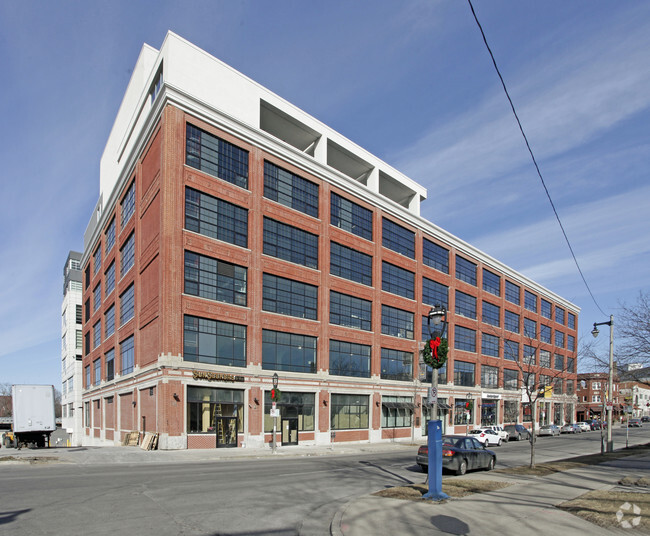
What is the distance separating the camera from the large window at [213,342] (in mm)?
33406

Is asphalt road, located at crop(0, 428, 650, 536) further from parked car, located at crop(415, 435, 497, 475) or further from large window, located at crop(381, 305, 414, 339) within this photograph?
large window, located at crop(381, 305, 414, 339)

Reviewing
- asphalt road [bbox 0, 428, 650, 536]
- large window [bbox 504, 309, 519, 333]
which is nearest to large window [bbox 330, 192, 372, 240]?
asphalt road [bbox 0, 428, 650, 536]

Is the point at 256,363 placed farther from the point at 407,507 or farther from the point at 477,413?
the point at 477,413

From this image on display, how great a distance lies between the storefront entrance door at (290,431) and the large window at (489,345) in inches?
1356

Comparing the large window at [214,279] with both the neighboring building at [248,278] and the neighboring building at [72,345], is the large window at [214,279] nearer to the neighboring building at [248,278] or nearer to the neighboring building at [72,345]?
the neighboring building at [248,278]

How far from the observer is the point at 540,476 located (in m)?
18.5

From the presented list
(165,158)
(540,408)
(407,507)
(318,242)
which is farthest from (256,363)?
(540,408)

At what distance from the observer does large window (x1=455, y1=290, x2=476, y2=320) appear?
62.0 m

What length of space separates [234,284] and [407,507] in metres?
25.5

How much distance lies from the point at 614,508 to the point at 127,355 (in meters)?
37.9

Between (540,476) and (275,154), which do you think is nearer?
(540,476)

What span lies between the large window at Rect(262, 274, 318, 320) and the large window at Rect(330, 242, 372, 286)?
3518 millimetres

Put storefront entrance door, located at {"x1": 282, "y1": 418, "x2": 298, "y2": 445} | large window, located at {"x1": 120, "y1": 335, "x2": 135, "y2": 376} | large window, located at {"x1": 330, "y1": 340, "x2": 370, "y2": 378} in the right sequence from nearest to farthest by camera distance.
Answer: storefront entrance door, located at {"x1": 282, "y1": 418, "x2": 298, "y2": 445} < large window, located at {"x1": 120, "y1": 335, "x2": 135, "y2": 376} < large window, located at {"x1": 330, "y1": 340, "x2": 370, "y2": 378}

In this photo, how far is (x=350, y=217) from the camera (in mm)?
46875
